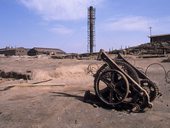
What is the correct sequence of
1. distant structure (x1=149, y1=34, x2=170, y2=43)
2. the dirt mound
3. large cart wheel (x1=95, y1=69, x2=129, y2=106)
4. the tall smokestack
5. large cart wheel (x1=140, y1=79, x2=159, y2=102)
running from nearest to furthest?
large cart wheel (x1=95, y1=69, x2=129, y2=106) < large cart wheel (x1=140, y1=79, x2=159, y2=102) < the dirt mound < distant structure (x1=149, y1=34, x2=170, y2=43) < the tall smokestack

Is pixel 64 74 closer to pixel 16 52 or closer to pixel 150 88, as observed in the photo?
pixel 150 88

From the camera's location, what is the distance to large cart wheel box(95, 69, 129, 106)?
10.3 m

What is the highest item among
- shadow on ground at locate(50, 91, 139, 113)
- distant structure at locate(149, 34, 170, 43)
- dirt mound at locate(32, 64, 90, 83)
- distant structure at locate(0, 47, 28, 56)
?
distant structure at locate(149, 34, 170, 43)

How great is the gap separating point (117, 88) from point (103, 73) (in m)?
0.57

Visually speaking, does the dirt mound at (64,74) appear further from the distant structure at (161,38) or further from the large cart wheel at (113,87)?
the distant structure at (161,38)

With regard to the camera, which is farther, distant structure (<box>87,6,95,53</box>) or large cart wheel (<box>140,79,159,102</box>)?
distant structure (<box>87,6,95,53</box>)

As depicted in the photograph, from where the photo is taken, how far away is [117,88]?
1048 cm

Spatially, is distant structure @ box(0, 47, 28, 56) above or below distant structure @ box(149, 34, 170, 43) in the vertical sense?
below

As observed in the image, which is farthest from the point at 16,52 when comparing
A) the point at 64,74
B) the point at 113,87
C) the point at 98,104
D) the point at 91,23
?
the point at 113,87

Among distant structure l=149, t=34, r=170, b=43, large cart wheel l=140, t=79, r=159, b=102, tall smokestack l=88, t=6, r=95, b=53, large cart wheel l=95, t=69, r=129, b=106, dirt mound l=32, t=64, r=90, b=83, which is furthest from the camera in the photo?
tall smokestack l=88, t=6, r=95, b=53

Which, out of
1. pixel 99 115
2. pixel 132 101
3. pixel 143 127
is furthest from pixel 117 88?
pixel 143 127

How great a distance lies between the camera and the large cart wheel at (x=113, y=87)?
404 inches

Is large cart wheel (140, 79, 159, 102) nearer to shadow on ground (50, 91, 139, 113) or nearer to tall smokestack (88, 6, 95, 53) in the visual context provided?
shadow on ground (50, 91, 139, 113)

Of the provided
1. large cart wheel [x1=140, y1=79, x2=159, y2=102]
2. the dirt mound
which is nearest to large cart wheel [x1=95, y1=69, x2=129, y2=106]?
large cart wheel [x1=140, y1=79, x2=159, y2=102]
